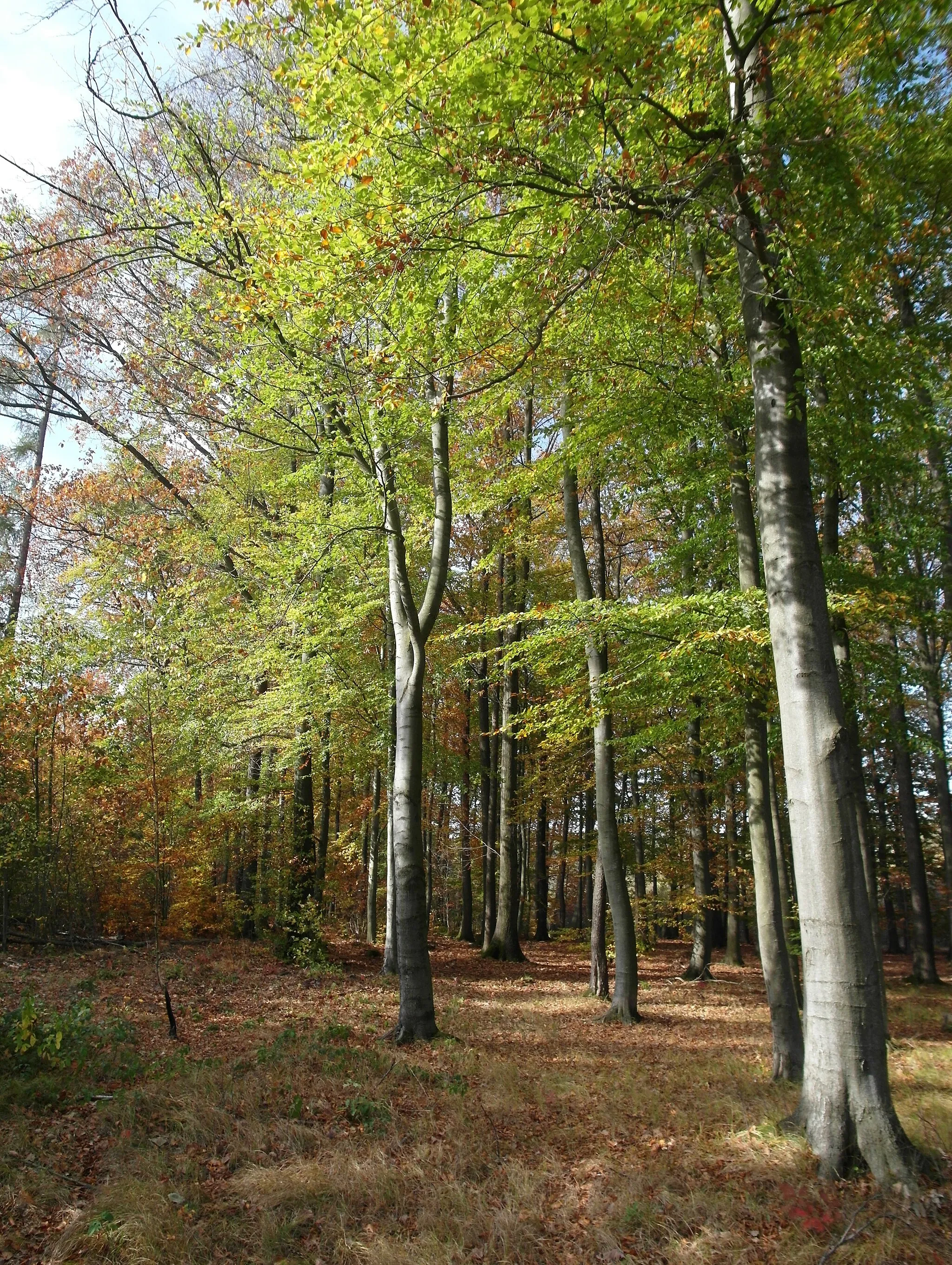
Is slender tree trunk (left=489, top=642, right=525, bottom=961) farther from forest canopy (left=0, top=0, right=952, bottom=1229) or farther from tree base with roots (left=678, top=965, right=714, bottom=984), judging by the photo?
tree base with roots (left=678, top=965, right=714, bottom=984)

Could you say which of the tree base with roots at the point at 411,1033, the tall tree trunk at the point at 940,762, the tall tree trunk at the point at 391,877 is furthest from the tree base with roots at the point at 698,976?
the tree base with roots at the point at 411,1033

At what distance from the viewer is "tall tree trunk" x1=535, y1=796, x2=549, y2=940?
2205 cm

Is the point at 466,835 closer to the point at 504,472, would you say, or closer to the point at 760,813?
the point at 504,472

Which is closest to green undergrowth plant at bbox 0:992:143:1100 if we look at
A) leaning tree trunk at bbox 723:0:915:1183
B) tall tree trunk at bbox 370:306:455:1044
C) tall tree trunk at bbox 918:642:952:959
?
tall tree trunk at bbox 370:306:455:1044

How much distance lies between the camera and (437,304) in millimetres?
7441

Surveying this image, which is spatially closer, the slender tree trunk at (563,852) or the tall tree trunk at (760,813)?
the tall tree trunk at (760,813)

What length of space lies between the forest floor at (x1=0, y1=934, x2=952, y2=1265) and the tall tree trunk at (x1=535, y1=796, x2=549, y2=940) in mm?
12782

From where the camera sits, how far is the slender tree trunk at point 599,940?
1171 cm

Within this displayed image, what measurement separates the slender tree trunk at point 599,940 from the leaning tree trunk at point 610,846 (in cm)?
108

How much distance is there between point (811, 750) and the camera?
14.4 feet

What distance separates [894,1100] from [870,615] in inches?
167

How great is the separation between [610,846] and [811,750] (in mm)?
6528

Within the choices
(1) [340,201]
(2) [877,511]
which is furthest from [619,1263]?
(2) [877,511]

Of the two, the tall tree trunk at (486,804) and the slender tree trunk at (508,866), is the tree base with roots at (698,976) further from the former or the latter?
the tall tree trunk at (486,804)
